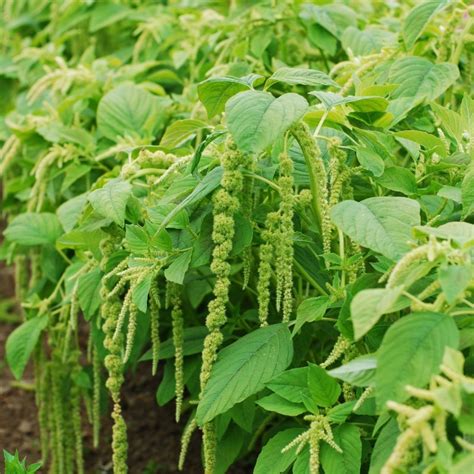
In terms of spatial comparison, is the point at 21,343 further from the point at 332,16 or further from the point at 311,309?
the point at 332,16

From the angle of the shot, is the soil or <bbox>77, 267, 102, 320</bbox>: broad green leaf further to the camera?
the soil

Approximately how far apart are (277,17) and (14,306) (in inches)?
73.1

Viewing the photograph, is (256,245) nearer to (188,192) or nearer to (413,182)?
(188,192)

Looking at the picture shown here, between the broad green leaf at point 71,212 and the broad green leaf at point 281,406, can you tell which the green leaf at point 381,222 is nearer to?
the broad green leaf at point 281,406

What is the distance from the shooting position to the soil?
2619 mm

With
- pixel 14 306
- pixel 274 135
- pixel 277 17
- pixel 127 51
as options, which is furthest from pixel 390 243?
pixel 14 306

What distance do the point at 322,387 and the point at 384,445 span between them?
16cm

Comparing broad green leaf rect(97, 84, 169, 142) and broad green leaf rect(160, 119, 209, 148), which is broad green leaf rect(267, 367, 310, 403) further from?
broad green leaf rect(97, 84, 169, 142)

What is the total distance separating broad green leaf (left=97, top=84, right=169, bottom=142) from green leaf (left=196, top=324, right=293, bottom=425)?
0.83 metres

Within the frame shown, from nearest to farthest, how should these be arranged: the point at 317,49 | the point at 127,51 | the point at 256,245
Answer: the point at 256,245 < the point at 317,49 < the point at 127,51

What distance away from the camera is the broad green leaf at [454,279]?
108 cm

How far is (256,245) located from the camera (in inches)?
66.6

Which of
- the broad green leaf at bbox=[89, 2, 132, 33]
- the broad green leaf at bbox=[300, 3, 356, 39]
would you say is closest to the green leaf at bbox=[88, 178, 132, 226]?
the broad green leaf at bbox=[300, 3, 356, 39]

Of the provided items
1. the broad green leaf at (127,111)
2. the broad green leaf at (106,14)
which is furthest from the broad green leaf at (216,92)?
the broad green leaf at (106,14)
